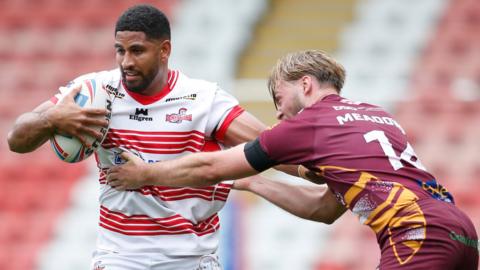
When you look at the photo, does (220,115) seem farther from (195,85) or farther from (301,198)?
(301,198)

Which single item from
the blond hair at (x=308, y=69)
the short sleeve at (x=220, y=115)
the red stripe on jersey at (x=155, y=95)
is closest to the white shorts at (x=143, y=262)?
the short sleeve at (x=220, y=115)

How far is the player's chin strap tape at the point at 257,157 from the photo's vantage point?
461 cm

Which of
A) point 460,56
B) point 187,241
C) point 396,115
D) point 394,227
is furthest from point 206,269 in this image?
point 460,56

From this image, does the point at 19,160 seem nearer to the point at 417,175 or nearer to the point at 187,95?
the point at 187,95

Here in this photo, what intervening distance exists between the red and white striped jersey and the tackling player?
145mm

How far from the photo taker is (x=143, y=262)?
4.97 m

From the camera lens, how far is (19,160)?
1145cm

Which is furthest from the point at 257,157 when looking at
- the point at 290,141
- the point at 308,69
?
the point at 308,69

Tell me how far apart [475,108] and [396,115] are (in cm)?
80

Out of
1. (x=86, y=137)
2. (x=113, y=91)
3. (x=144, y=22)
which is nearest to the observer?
(x=86, y=137)

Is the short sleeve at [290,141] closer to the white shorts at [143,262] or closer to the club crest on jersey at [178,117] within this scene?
the club crest on jersey at [178,117]

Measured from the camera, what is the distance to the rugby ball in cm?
482

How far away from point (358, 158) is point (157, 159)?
3.42 feet

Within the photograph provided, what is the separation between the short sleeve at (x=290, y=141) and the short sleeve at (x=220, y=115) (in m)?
0.52
